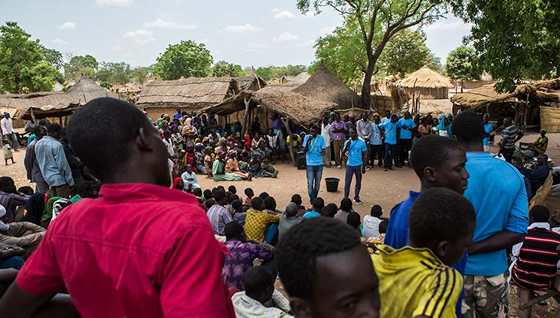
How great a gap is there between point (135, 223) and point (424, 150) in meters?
1.65

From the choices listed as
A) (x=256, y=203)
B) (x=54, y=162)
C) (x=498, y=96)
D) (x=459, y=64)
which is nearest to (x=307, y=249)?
(x=256, y=203)

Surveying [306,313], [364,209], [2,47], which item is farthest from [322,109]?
[2,47]

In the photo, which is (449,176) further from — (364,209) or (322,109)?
(322,109)

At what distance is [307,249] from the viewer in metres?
1.17

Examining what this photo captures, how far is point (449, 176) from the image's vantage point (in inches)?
80.7

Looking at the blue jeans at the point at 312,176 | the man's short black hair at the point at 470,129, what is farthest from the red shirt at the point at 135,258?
the blue jeans at the point at 312,176

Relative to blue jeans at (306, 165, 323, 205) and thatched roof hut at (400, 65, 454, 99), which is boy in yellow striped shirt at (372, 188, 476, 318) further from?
thatched roof hut at (400, 65, 454, 99)

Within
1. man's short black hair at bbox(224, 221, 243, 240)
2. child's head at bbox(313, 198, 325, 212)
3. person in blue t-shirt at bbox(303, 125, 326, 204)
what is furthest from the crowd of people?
person in blue t-shirt at bbox(303, 125, 326, 204)

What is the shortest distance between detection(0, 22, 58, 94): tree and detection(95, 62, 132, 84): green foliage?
112 feet

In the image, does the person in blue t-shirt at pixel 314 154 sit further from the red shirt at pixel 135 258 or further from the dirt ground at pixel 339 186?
the red shirt at pixel 135 258

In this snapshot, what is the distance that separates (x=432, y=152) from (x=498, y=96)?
16.9 metres

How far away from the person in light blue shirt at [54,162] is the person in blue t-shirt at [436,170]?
550cm

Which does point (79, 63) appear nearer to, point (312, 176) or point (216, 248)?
point (312, 176)

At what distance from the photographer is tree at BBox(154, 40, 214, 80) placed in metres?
37.4
